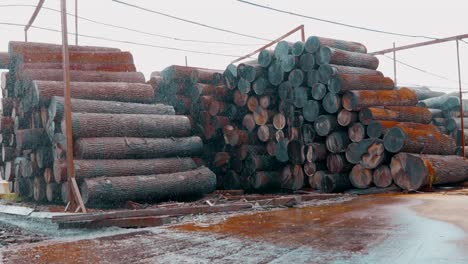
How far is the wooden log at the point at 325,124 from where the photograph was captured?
11.8m

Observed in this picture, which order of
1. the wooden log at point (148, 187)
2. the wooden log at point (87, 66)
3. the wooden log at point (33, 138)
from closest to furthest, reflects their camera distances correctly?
the wooden log at point (148, 187) < the wooden log at point (33, 138) < the wooden log at point (87, 66)

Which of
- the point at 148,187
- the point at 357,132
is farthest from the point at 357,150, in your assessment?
the point at 148,187

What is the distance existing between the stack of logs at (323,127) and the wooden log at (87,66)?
256 cm

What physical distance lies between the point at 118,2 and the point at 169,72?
7.97 ft

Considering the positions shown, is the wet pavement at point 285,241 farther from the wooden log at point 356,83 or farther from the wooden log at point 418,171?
the wooden log at point 356,83

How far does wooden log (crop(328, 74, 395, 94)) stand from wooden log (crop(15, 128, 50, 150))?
21.0 feet

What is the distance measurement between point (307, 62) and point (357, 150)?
2437 millimetres

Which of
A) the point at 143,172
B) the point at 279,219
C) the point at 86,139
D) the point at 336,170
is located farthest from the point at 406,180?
the point at 86,139

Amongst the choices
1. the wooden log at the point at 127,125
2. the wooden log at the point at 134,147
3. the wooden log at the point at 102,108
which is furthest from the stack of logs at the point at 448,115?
the wooden log at the point at 102,108

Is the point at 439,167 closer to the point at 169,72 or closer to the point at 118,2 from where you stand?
the point at 169,72

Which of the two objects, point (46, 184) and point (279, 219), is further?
point (46, 184)

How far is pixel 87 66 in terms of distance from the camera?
1216cm

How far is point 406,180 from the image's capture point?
10750 millimetres

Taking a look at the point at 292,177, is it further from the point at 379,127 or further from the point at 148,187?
the point at 148,187
